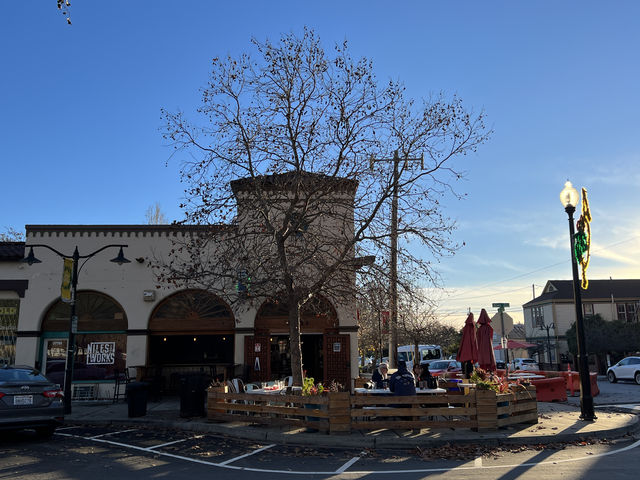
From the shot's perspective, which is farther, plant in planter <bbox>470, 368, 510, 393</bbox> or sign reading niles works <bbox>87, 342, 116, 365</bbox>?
sign reading niles works <bbox>87, 342, 116, 365</bbox>

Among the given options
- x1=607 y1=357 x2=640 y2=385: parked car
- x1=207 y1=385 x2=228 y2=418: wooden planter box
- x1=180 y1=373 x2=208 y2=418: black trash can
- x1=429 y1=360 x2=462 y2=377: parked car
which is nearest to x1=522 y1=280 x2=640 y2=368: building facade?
x1=607 y1=357 x2=640 y2=385: parked car

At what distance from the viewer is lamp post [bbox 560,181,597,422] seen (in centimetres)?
1172

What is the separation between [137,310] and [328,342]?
6894 mm

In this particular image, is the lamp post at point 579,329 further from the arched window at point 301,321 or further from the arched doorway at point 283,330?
the arched window at point 301,321

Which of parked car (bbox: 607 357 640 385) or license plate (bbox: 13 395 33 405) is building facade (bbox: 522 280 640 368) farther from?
license plate (bbox: 13 395 33 405)

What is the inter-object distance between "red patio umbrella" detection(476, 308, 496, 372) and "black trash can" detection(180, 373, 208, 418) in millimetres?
7542

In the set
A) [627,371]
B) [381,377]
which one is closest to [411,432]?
[381,377]

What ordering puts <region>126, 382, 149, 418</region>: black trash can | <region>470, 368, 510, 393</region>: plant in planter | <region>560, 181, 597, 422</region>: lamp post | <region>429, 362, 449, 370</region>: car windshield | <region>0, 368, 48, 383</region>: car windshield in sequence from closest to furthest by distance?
<region>0, 368, 48, 383</region>: car windshield → <region>470, 368, 510, 393</region>: plant in planter → <region>560, 181, 597, 422</region>: lamp post → <region>126, 382, 149, 418</region>: black trash can → <region>429, 362, 449, 370</region>: car windshield

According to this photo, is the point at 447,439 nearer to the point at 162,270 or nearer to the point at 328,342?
the point at 328,342

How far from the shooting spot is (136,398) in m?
13.5

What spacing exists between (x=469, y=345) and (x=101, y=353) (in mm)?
12678

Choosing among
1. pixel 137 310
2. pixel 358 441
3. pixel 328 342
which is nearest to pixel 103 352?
pixel 137 310

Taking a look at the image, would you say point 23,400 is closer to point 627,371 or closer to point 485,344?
point 485,344

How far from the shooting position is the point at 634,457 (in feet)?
27.1
